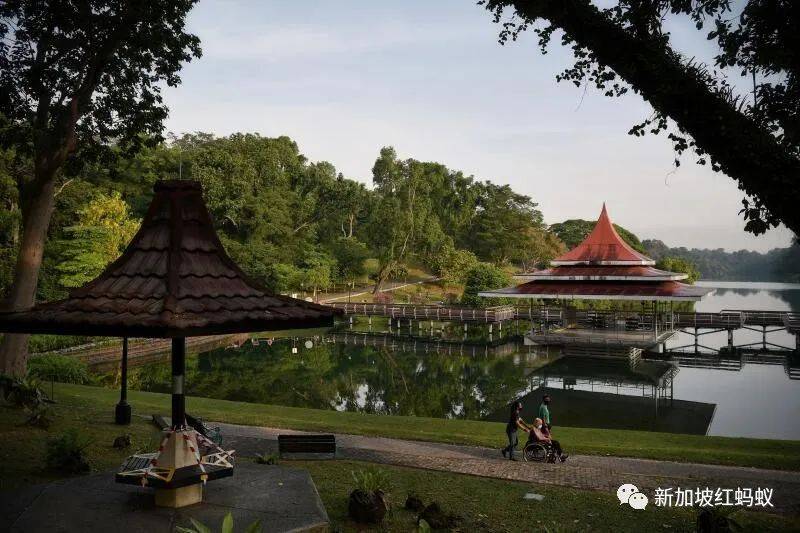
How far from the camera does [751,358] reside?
104 feet

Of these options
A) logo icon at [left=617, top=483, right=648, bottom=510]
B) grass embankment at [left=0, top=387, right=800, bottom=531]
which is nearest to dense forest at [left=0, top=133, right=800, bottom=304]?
grass embankment at [left=0, top=387, right=800, bottom=531]

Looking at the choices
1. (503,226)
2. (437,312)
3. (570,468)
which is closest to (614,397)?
(570,468)

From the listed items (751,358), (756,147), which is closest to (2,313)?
(756,147)

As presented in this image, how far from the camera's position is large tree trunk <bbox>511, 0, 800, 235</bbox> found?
5523mm

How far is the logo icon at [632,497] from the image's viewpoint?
8.07 meters

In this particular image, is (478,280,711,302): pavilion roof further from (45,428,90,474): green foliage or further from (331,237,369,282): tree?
(45,428,90,474): green foliage

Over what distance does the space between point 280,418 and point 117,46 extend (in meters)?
9.47

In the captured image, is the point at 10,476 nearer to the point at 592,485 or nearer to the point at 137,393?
the point at 592,485

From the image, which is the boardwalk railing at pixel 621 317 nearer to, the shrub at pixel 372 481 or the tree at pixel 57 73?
the tree at pixel 57 73

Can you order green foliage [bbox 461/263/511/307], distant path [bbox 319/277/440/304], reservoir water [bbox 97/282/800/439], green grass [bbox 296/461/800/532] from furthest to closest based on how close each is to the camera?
distant path [bbox 319/277/440/304], green foliage [bbox 461/263/511/307], reservoir water [bbox 97/282/800/439], green grass [bbox 296/461/800/532]

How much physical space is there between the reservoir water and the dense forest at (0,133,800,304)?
949 centimetres

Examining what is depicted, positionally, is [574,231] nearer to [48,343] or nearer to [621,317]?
[621,317]

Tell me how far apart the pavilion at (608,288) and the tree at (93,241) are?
1987cm

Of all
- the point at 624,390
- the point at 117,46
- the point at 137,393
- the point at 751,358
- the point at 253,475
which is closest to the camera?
the point at 253,475
